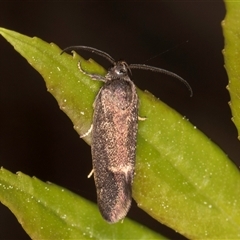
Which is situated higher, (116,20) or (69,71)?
(69,71)

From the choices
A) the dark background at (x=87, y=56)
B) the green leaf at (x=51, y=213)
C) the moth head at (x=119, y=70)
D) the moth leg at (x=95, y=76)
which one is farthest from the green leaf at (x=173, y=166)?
the dark background at (x=87, y=56)

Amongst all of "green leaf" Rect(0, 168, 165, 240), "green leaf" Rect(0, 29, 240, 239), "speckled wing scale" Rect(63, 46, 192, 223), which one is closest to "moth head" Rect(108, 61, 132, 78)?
"speckled wing scale" Rect(63, 46, 192, 223)

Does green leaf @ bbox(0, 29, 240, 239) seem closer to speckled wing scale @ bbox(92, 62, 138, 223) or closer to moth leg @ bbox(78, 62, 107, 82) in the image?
moth leg @ bbox(78, 62, 107, 82)

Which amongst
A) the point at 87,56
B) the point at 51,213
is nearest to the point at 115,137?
the point at 51,213

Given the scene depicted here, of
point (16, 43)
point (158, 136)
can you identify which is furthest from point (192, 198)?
point (16, 43)

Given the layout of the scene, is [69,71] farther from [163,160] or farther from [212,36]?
[212,36]
